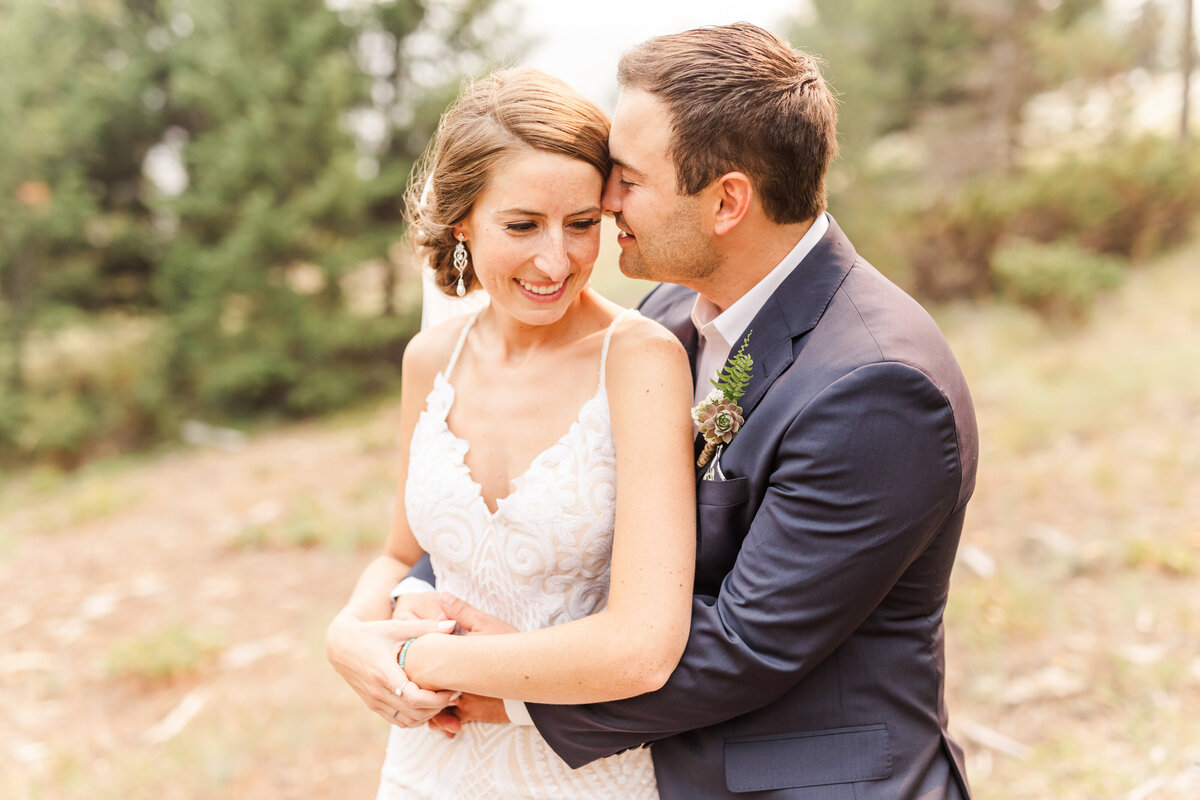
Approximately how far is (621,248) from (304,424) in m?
10.7

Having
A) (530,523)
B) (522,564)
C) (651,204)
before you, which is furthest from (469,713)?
(651,204)

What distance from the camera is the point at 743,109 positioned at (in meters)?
2.20

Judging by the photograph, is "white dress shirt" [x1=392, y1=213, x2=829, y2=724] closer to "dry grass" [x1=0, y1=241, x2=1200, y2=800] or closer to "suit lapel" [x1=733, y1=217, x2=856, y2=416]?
"suit lapel" [x1=733, y1=217, x2=856, y2=416]

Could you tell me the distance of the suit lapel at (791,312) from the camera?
2096mm

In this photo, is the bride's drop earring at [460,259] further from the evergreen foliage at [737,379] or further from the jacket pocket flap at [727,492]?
the jacket pocket flap at [727,492]

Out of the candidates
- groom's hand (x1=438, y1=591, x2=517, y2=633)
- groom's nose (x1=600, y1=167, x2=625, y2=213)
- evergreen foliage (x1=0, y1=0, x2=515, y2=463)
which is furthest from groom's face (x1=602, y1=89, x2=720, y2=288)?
evergreen foliage (x1=0, y1=0, x2=515, y2=463)

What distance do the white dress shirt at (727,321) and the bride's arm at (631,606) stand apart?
0.19 m

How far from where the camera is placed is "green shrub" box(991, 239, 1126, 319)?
386 inches

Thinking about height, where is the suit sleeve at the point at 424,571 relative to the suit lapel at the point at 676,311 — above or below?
below

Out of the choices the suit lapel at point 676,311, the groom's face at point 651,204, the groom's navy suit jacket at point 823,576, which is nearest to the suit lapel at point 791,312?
the groom's navy suit jacket at point 823,576

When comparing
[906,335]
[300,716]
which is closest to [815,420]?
[906,335]

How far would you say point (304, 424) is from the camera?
12.3 m

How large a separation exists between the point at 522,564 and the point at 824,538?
Result: 2.58ft

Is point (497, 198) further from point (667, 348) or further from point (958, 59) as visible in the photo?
point (958, 59)
